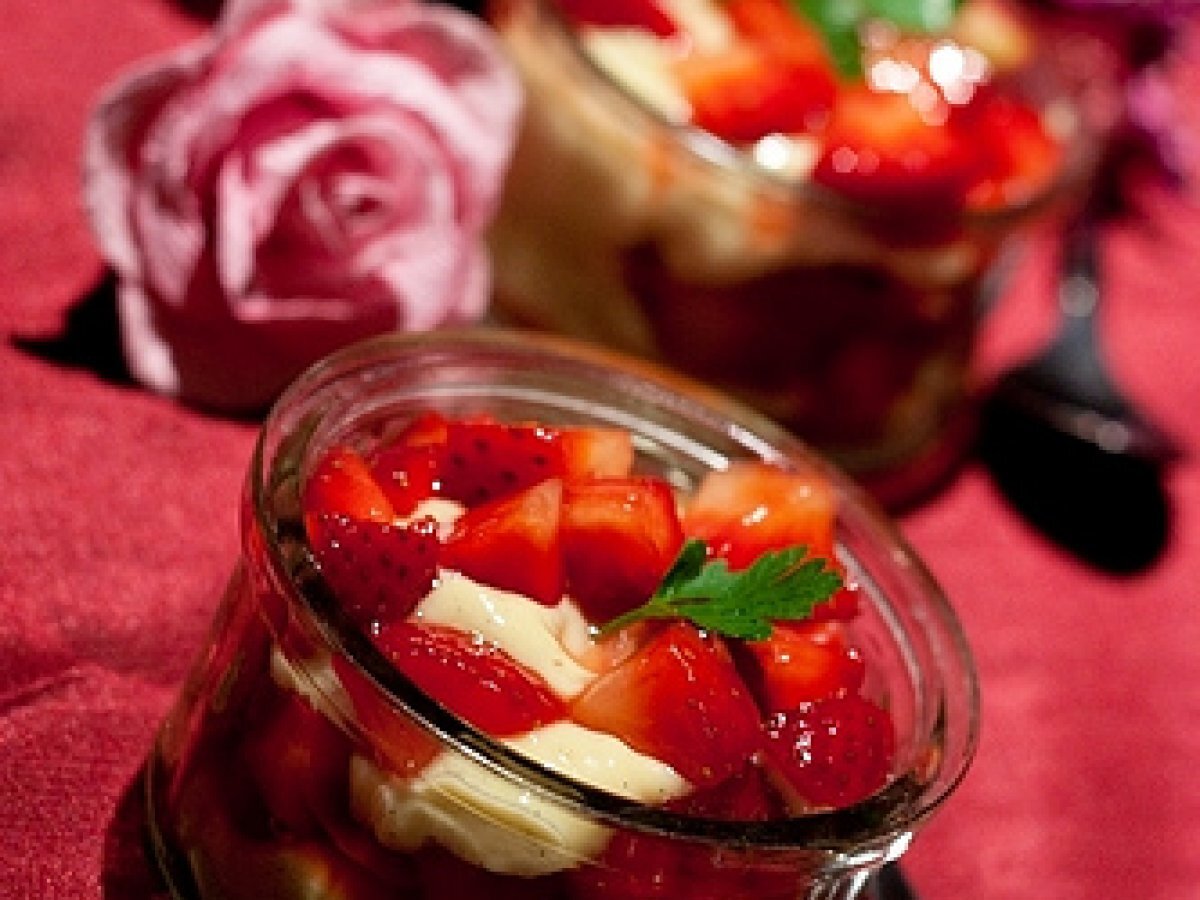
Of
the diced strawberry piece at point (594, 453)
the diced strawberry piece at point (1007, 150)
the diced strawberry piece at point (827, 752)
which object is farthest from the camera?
the diced strawberry piece at point (1007, 150)

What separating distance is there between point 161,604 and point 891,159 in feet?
2.08

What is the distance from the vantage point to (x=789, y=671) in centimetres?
90

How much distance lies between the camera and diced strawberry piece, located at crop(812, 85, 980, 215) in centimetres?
134

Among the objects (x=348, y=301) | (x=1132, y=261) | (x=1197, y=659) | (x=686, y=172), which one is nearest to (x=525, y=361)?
(x=348, y=301)

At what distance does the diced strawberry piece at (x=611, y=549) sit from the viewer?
0.88m

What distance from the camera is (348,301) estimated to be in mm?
1175

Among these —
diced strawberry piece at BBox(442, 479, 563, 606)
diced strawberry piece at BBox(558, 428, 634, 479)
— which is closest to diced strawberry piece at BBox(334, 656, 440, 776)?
diced strawberry piece at BBox(442, 479, 563, 606)

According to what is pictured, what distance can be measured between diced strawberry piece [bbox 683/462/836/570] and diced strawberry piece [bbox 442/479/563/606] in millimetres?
125

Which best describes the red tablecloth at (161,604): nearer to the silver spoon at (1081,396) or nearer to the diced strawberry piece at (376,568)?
the silver spoon at (1081,396)

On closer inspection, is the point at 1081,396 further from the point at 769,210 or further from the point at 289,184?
the point at 289,184

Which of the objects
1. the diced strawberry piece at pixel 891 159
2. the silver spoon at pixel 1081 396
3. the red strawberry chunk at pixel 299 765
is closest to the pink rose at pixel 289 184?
the diced strawberry piece at pixel 891 159

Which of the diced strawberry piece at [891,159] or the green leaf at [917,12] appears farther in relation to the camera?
the green leaf at [917,12]

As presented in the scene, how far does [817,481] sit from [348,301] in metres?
0.32

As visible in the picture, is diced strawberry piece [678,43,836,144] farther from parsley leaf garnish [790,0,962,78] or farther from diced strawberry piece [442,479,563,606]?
diced strawberry piece [442,479,563,606]
